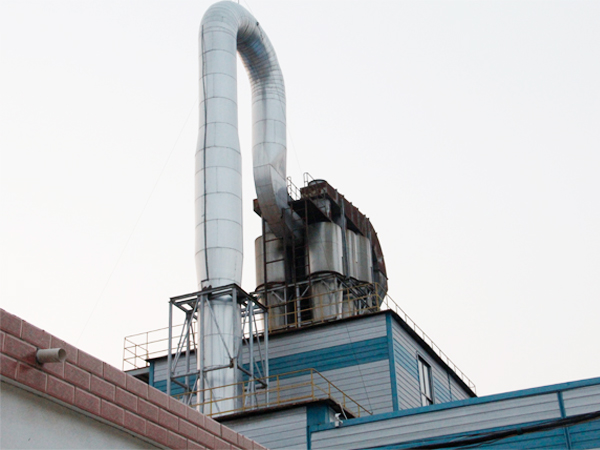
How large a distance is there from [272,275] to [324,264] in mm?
2401

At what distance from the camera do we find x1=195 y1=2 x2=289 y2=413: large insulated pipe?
26.5 m

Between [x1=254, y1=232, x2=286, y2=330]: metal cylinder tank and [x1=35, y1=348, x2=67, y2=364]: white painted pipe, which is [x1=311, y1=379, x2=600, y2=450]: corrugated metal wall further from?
[x1=35, y1=348, x2=67, y2=364]: white painted pipe

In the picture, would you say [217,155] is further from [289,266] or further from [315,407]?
[315,407]

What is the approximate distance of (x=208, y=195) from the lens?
29062 mm

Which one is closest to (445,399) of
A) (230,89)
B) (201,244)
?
(201,244)

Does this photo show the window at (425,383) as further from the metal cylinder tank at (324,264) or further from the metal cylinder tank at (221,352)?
the metal cylinder tank at (221,352)

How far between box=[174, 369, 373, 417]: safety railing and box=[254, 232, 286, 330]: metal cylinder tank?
19.3ft

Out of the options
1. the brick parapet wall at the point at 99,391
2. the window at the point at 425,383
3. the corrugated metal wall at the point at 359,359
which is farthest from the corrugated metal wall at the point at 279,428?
the brick parapet wall at the point at 99,391

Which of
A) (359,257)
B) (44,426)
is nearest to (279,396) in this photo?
(359,257)

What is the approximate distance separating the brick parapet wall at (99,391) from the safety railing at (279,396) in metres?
13.9

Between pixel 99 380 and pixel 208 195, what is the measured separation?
20.6 m

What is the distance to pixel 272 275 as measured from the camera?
35.8m

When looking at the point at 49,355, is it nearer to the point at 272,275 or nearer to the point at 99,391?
the point at 99,391

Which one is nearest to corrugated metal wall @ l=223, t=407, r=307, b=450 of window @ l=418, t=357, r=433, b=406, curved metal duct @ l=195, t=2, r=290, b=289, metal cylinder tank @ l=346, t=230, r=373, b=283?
curved metal duct @ l=195, t=2, r=290, b=289
